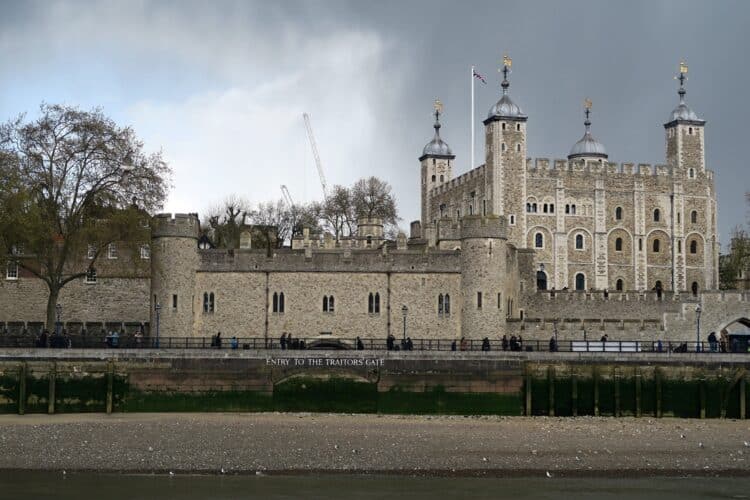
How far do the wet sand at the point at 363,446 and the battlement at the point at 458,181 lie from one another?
53455 mm

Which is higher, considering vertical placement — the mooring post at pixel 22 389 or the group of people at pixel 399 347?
the group of people at pixel 399 347

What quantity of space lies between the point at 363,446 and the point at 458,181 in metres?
64.1

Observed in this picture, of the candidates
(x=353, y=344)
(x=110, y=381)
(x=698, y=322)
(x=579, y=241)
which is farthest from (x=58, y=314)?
(x=579, y=241)

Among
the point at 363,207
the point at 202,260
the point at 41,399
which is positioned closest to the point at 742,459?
the point at 41,399

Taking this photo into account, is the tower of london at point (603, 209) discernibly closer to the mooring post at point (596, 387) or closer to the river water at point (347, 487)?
the mooring post at point (596, 387)

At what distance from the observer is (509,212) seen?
94375 millimetres

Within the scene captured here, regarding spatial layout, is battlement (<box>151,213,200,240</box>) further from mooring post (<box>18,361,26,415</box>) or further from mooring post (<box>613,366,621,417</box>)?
mooring post (<box>613,366,621,417</box>)

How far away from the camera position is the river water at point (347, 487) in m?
34.4

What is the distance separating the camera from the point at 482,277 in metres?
60.2

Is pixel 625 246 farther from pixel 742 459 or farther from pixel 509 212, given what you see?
pixel 742 459

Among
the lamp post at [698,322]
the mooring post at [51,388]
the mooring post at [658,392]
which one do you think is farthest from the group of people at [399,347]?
the lamp post at [698,322]

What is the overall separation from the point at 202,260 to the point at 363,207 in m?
41.3

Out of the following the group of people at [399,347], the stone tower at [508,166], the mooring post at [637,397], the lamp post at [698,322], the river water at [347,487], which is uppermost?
the stone tower at [508,166]

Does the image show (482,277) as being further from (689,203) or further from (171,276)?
(689,203)
